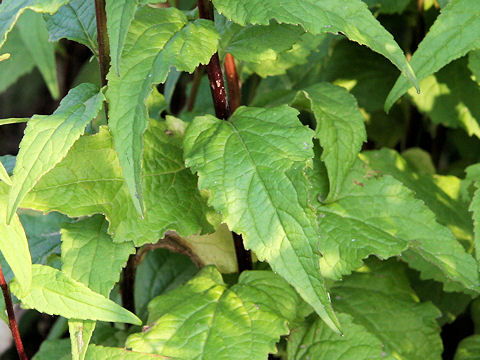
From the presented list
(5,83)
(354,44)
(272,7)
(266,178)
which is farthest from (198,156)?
(5,83)

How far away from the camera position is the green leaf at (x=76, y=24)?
1.14m

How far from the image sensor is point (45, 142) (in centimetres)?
87

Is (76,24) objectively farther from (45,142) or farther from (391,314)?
(391,314)

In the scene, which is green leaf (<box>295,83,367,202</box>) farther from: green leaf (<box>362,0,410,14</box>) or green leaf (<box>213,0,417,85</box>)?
green leaf (<box>362,0,410,14</box>)

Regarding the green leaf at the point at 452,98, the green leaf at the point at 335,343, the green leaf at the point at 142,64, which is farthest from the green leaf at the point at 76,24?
the green leaf at the point at 452,98

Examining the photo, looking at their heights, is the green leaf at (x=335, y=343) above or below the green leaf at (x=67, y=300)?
below

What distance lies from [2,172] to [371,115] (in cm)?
115

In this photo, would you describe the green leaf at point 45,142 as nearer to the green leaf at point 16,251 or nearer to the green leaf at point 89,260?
the green leaf at point 16,251

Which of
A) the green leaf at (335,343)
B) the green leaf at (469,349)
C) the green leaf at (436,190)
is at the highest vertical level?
the green leaf at (436,190)

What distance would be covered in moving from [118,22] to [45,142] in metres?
0.20

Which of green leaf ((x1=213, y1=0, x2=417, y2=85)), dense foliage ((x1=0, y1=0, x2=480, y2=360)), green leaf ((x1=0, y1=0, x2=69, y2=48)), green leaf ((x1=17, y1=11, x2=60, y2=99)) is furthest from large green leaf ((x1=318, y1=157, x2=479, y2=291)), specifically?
green leaf ((x1=17, y1=11, x2=60, y2=99))

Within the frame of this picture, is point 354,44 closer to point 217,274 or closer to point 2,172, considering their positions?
point 217,274

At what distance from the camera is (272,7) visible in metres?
0.89

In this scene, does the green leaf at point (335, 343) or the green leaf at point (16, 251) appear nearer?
the green leaf at point (16, 251)
